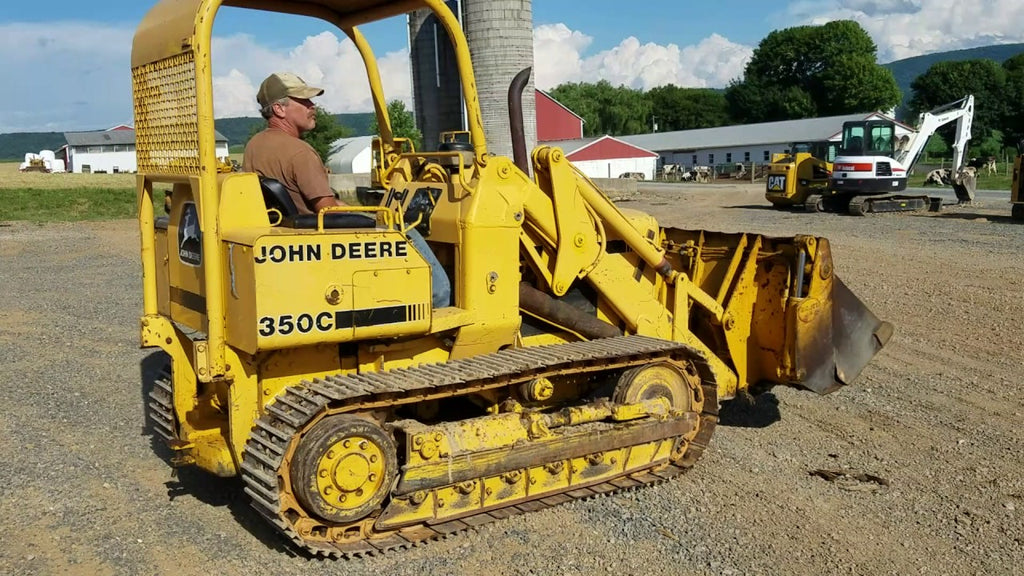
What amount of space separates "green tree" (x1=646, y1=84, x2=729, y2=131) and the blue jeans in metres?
91.5

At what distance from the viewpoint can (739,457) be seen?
6168mm

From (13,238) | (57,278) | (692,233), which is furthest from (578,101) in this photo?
(692,233)

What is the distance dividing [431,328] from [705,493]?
1.94m

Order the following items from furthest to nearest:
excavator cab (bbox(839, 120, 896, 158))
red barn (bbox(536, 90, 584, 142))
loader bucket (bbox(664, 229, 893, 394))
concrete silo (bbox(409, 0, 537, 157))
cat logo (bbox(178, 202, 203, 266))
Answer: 1. red barn (bbox(536, 90, 584, 142))
2. excavator cab (bbox(839, 120, 896, 158))
3. concrete silo (bbox(409, 0, 537, 157))
4. loader bucket (bbox(664, 229, 893, 394))
5. cat logo (bbox(178, 202, 203, 266))

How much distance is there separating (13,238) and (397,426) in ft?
65.5

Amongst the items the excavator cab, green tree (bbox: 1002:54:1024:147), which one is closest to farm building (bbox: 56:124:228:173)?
green tree (bbox: 1002:54:1024:147)

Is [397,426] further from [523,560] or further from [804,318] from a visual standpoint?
[804,318]

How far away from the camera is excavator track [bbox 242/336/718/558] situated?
449 centimetres

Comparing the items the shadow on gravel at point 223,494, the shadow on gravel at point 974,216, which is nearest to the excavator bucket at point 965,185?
the shadow on gravel at point 974,216

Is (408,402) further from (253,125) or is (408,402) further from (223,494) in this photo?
(253,125)

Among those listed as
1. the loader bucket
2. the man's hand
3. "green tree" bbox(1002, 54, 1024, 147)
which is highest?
"green tree" bbox(1002, 54, 1024, 147)

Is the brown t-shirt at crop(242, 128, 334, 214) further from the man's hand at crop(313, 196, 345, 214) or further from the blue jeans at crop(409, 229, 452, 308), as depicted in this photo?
the blue jeans at crop(409, 229, 452, 308)

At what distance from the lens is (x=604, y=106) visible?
91625 mm

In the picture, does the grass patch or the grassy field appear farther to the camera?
the grassy field
